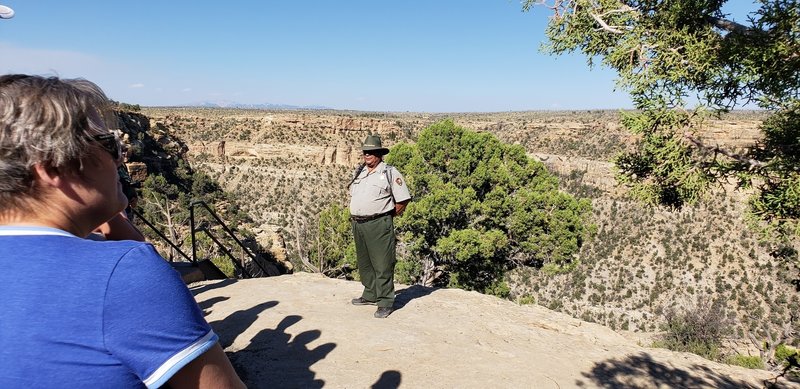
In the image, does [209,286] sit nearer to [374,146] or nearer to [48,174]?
[374,146]

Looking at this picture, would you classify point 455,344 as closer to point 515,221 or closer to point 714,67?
point 714,67

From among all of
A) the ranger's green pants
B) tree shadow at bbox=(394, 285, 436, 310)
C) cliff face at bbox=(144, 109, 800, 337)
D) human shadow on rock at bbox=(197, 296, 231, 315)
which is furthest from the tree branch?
human shadow on rock at bbox=(197, 296, 231, 315)

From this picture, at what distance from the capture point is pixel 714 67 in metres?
4.28

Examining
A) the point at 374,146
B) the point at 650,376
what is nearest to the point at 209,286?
the point at 374,146

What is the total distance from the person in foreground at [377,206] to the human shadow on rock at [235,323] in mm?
1498

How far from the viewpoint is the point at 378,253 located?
4824mm

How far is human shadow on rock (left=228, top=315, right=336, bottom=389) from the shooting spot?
3.58 meters

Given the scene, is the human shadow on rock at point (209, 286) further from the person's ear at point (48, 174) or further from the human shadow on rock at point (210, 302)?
the person's ear at point (48, 174)

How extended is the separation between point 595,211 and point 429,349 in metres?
36.8

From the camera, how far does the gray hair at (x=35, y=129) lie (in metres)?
0.83

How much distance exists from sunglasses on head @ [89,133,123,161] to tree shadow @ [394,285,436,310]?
484 cm

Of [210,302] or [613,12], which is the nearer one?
[613,12]

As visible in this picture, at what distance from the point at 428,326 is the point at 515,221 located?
1119 centimetres

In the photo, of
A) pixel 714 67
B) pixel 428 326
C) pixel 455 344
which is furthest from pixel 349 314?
pixel 714 67
